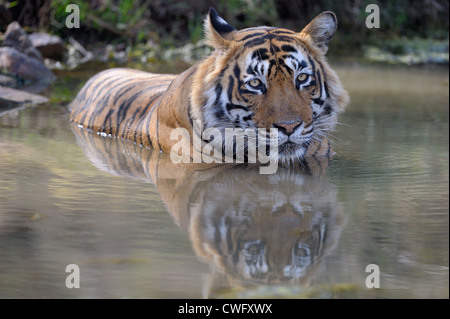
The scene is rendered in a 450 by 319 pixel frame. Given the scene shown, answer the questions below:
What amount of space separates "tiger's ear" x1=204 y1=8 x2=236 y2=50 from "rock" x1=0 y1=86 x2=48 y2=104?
2.88m

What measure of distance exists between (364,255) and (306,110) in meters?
1.44

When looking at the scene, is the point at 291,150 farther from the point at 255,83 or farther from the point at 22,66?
the point at 22,66

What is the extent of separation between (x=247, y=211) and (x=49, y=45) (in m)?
6.70

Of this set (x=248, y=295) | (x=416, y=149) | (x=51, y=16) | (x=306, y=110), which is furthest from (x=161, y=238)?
(x=51, y=16)

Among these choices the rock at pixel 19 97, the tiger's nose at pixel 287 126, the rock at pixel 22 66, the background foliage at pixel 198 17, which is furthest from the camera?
the background foliage at pixel 198 17

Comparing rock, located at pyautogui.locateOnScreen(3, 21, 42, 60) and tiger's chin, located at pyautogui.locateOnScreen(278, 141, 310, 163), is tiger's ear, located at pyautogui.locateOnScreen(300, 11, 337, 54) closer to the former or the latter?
tiger's chin, located at pyautogui.locateOnScreen(278, 141, 310, 163)

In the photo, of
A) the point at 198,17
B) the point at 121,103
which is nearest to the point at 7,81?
the point at 121,103

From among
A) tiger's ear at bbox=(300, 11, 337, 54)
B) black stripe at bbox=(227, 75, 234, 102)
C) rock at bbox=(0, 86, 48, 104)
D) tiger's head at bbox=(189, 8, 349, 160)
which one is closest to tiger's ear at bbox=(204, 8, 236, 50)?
tiger's head at bbox=(189, 8, 349, 160)

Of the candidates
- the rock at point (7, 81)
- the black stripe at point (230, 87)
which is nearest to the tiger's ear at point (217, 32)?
the black stripe at point (230, 87)

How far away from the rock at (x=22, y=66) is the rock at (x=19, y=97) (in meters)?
1.17

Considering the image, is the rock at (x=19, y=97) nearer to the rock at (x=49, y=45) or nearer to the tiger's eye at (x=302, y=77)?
the rock at (x=49, y=45)

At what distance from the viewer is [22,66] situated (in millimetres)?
8195

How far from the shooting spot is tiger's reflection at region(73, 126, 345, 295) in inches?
110

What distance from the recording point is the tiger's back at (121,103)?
5.29 metres
